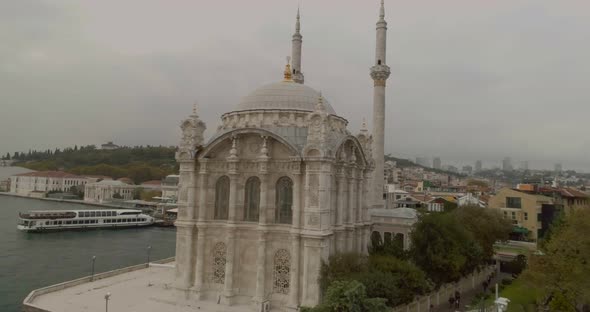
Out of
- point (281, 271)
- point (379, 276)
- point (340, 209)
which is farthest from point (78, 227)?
point (379, 276)

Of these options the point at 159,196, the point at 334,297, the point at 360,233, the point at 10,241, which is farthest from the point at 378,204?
the point at 159,196

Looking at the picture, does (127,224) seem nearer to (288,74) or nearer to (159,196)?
(159,196)

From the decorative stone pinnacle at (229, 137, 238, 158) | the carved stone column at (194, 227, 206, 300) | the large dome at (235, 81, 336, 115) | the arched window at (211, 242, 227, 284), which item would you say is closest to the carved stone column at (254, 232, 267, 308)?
the arched window at (211, 242, 227, 284)

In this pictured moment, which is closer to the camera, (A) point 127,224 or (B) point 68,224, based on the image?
(B) point 68,224

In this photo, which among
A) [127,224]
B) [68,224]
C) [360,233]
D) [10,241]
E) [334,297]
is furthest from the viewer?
[127,224]

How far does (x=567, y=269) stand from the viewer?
21844 millimetres

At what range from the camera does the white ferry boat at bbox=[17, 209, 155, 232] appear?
214 ft

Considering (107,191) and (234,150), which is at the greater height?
(234,150)

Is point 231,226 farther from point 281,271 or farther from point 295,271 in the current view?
point 295,271

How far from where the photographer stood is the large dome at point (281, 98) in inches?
1035

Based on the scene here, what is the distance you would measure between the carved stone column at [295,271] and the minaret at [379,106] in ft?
73.9

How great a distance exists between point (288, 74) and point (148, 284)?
1797 cm

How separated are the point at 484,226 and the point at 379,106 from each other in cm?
1558

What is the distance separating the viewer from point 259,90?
27.5 m
